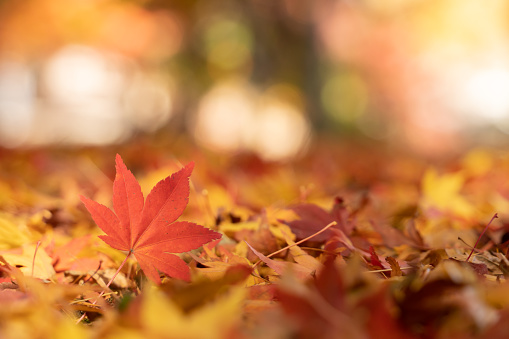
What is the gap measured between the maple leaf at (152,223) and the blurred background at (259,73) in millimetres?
3244

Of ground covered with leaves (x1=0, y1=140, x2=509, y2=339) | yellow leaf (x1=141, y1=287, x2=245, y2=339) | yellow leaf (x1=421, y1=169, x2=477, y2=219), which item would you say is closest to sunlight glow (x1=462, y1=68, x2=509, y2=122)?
yellow leaf (x1=421, y1=169, x2=477, y2=219)

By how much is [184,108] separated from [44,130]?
462 centimetres

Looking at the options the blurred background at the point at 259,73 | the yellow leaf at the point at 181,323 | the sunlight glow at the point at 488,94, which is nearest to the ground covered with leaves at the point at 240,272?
the yellow leaf at the point at 181,323

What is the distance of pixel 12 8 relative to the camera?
8.18 metres

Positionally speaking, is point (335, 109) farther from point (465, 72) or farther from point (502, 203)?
point (502, 203)

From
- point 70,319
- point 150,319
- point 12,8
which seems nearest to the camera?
point 150,319

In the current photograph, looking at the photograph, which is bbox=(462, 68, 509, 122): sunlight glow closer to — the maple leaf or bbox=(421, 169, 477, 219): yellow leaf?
bbox=(421, 169, 477, 219): yellow leaf

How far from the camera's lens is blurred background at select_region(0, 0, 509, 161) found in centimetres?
602

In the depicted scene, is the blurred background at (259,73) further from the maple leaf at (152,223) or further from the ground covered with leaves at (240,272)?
the maple leaf at (152,223)

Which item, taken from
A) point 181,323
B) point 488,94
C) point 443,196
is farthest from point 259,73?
point 488,94

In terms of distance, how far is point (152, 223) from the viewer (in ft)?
2.11

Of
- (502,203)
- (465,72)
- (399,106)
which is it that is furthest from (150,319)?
(465,72)

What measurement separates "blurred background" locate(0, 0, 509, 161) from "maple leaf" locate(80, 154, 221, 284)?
3.24 meters

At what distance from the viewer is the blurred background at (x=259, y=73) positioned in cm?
602
